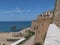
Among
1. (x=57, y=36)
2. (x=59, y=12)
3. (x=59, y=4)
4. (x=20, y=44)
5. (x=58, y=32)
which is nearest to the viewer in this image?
(x=57, y=36)

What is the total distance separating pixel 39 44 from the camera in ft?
23.8

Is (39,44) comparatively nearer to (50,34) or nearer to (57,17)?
(57,17)

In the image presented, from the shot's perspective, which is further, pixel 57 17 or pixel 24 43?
pixel 24 43

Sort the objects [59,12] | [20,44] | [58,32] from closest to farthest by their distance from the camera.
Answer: [58,32] < [59,12] < [20,44]

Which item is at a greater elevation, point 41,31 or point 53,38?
point 53,38

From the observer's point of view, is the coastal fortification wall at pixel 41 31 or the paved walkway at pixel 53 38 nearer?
the paved walkway at pixel 53 38

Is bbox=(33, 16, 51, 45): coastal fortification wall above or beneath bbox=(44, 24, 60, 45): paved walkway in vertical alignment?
beneath

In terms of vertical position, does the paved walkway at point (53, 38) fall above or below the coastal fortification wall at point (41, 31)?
above

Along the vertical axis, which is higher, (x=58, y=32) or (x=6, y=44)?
(x=58, y=32)

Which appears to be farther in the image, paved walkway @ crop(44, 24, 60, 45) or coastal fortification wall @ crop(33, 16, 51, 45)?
coastal fortification wall @ crop(33, 16, 51, 45)

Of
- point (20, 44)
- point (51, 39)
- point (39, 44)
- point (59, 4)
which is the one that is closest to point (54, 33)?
point (51, 39)

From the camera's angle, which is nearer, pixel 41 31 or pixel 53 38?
pixel 53 38

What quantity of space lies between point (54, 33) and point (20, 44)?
10904 millimetres

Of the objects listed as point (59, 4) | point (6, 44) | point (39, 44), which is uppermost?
point (59, 4)
